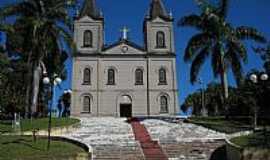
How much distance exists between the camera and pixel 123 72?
1793 inches

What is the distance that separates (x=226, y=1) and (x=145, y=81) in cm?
1481

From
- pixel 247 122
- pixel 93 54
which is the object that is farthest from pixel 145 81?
pixel 247 122

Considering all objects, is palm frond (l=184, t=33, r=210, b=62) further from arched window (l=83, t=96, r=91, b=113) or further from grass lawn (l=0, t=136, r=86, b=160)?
arched window (l=83, t=96, r=91, b=113)

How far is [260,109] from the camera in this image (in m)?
34.4

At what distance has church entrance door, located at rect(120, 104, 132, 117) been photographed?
4494 cm

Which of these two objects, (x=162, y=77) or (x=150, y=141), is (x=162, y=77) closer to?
(x=162, y=77)

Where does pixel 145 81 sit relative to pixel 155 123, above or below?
above

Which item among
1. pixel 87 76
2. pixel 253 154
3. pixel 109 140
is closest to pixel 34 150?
pixel 109 140

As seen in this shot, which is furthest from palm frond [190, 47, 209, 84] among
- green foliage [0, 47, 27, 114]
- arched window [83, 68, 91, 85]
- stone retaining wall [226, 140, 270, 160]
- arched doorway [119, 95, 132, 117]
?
green foliage [0, 47, 27, 114]

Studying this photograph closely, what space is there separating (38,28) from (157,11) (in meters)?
18.6

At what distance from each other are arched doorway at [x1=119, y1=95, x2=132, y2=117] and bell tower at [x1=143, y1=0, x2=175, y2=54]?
572 centimetres

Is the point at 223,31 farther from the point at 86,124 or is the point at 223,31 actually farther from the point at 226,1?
the point at 86,124

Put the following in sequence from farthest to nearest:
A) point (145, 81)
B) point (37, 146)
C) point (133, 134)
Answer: point (145, 81), point (133, 134), point (37, 146)

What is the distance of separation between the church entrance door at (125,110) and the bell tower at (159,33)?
6340 mm
